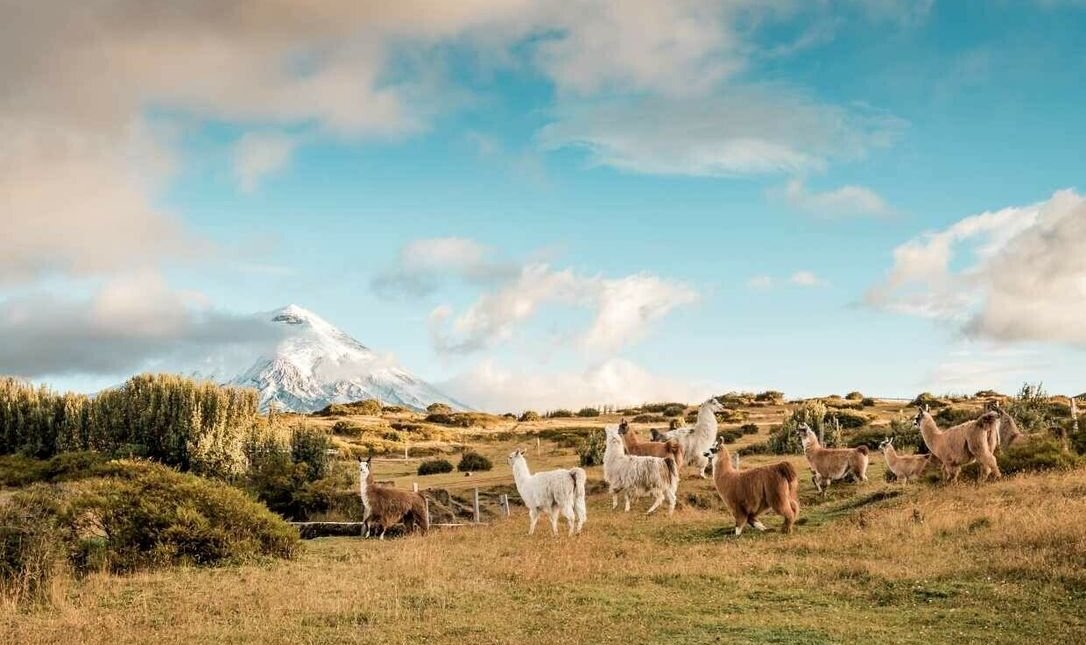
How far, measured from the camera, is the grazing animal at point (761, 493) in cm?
1620

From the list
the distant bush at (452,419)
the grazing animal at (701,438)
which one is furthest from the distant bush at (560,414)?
the grazing animal at (701,438)

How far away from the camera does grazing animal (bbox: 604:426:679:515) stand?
20127 millimetres

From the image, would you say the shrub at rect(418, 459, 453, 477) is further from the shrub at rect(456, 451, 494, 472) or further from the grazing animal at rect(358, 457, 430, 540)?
the grazing animal at rect(358, 457, 430, 540)

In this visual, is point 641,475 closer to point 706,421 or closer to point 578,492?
point 578,492

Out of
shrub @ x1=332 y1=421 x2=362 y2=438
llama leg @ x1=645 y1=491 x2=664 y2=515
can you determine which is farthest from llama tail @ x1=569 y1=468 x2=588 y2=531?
shrub @ x1=332 y1=421 x2=362 y2=438

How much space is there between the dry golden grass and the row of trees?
1544cm

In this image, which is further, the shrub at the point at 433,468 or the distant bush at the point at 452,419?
the distant bush at the point at 452,419

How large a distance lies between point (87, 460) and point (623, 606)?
84.2 ft

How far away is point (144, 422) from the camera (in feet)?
106

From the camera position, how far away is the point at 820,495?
20828 millimetres

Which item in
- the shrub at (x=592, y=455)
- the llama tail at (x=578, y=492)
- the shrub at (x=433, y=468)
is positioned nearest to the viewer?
the llama tail at (x=578, y=492)

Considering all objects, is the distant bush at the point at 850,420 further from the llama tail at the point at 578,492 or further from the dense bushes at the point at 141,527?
the dense bushes at the point at 141,527

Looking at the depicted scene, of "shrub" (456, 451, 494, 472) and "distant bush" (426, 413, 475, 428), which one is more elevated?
"distant bush" (426, 413, 475, 428)

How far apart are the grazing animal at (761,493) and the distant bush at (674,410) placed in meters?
45.0
